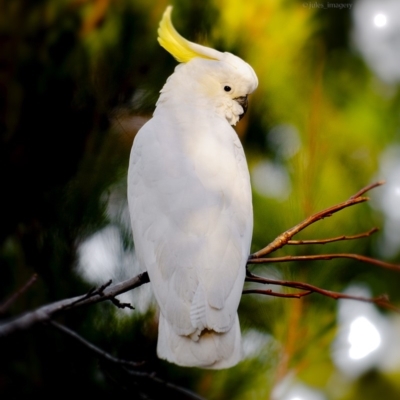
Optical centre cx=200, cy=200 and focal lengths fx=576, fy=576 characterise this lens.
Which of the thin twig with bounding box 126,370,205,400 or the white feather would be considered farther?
the thin twig with bounding box 126,370,205,400

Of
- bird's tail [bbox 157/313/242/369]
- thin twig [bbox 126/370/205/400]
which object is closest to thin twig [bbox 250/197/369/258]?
bird's tail [bbox 157/313/242/369]

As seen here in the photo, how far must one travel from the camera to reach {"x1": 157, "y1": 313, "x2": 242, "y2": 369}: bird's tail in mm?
939

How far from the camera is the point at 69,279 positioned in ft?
4.30

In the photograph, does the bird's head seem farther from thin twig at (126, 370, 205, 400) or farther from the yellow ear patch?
thin twig at (126, 370, 205, 400)

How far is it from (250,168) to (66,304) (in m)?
0.62

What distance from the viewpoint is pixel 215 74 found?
132 cm

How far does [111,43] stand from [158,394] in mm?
897

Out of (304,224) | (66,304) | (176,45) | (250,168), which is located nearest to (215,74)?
(176,45)

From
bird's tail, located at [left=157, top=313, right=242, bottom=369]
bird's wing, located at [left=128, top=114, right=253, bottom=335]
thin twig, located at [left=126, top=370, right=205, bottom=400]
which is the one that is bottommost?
thin twig, located at [left=126, top=370, right=205, bottom=400]

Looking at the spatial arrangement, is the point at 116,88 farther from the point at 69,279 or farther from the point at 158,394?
the point at 158,394

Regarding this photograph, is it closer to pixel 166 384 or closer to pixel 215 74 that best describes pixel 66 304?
pixel 166 384

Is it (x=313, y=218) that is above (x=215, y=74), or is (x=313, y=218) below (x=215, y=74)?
below

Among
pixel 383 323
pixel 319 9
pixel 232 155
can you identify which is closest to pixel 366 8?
pixel 319 9

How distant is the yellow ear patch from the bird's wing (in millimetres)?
171
